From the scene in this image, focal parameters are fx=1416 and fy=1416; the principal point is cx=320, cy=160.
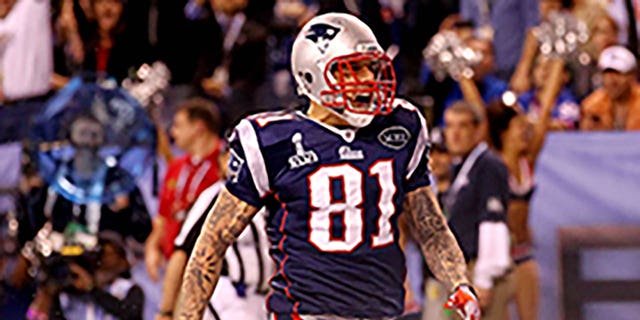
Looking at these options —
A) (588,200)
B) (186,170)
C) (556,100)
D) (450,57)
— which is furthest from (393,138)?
(556,100)

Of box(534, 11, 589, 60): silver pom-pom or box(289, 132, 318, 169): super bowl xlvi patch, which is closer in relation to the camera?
box(289, 132, 318, 169): super bowl xlvi patch

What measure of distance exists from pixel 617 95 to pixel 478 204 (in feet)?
4.98

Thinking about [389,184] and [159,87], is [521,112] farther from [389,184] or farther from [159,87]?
[389,184]

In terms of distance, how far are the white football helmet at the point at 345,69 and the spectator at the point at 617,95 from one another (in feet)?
13.7

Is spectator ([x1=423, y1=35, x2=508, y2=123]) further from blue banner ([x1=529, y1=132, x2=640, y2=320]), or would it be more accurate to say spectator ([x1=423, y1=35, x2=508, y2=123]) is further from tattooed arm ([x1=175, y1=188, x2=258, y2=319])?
tattooed arm ([x1=175, y1=188, x2=258, y2=319])

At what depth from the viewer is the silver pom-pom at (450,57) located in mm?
8711

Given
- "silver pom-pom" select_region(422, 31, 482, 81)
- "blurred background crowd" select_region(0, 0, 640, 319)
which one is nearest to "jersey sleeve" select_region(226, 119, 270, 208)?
"blurred background crowd" select_region(0, 0, 640, 319)

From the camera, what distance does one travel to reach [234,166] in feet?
15.1

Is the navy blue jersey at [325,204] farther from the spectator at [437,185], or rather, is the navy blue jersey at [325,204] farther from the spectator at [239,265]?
the spectator at [437,185]

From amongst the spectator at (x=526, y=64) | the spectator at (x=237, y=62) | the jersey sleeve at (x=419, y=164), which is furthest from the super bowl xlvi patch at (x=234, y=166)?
the spectator at (x=526, y=64)

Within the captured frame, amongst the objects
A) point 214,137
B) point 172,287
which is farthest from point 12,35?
point 172,287

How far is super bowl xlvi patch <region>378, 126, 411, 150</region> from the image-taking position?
184 inches

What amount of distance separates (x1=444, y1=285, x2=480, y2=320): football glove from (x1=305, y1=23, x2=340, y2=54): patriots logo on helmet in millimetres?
910

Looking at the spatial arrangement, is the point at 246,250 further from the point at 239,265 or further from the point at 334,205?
the point at 334,205
